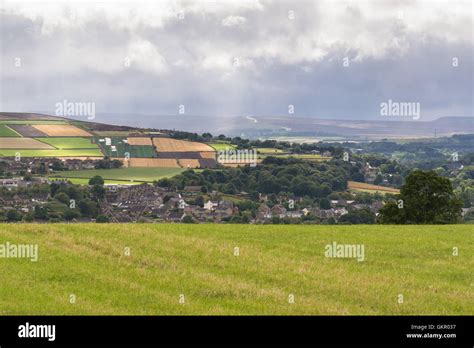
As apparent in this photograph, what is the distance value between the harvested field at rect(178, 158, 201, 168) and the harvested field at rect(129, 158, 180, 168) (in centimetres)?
158

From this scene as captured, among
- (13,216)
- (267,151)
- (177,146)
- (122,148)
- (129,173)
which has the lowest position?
(13,216)

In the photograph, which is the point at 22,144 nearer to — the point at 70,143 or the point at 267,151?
the point at 70,143

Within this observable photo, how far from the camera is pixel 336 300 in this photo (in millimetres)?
20391

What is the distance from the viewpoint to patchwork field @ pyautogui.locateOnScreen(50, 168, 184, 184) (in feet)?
329

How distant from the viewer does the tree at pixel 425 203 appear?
176ft

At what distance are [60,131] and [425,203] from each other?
89408 mm

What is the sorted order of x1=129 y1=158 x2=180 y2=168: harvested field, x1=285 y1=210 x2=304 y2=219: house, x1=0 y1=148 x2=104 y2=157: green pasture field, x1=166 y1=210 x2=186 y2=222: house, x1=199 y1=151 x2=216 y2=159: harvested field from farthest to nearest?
1. x1=199 y1=151 x2=216 y2=159: harvested field
2. x1=0 y1=148 x2=104 y2=157: green pasture field
3. x1=129 y1=158 x2=180 y2=168: harvested field
4. x1=285 y1=210 x2=304 y2=219: house
5. x1=166 y1=210 x2=186 y2=222: house

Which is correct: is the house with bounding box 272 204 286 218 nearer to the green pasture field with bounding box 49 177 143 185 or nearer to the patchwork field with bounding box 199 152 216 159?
the green pasture field with bounding box 49 177 143 185

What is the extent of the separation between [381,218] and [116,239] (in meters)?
30.7

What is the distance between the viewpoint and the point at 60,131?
128750 mm

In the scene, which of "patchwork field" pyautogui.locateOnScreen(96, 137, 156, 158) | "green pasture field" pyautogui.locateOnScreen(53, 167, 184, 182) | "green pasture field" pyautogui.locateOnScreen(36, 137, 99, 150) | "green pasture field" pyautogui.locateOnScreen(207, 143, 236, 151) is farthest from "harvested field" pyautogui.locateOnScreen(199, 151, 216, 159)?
"green pasture field" pyautogui.locateOnScreen(36, 137, 99, 150)

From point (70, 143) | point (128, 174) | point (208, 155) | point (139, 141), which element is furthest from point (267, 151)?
point (128, 174)
